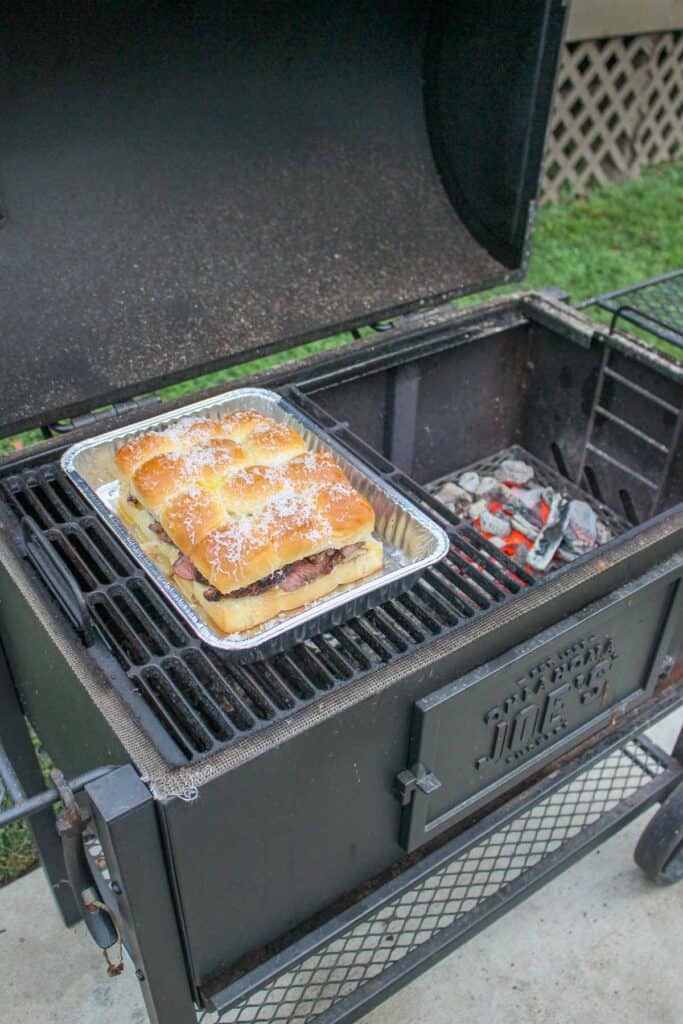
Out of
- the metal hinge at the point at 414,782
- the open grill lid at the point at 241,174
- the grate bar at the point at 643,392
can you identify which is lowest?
the metal hinge at the point at 414,782

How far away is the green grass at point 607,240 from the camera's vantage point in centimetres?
562

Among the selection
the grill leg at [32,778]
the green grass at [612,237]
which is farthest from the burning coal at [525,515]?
the green grass at [612,237]

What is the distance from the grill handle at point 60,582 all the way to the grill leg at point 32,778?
1.50ft

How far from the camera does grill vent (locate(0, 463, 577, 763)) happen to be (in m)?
1.42

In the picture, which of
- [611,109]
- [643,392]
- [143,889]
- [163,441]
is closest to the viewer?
[143,889]

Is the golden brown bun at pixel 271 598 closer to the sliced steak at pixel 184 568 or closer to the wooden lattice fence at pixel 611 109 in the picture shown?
the sliced steak at pixel 184 568

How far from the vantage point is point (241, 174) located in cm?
226

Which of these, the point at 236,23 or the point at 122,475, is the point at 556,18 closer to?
the point at 236,23

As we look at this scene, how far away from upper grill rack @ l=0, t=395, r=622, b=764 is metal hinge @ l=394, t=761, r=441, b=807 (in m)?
0.24

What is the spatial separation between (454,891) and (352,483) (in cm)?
137

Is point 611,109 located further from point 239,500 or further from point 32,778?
point 32,778

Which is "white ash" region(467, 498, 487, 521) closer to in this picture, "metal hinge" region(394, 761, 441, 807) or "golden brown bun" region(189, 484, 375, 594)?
"golden brown bun" region(189, 484, 375, 594)

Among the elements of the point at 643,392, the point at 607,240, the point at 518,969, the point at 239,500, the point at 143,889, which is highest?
the point at 239,500

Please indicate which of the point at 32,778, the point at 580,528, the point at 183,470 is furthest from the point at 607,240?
the point at 32,778
